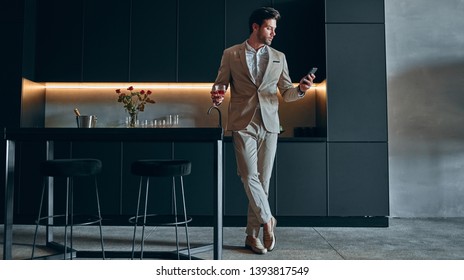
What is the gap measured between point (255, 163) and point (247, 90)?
21.9 inches

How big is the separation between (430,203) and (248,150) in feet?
9.82

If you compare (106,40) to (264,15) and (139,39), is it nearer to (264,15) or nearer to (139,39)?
(139,39)

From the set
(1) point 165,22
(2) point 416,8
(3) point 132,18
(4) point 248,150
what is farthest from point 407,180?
(3) point 132,18

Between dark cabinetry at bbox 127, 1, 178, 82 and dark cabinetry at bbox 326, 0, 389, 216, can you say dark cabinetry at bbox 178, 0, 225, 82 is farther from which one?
dark cabinetry at bbox 326, 0, 389, 216

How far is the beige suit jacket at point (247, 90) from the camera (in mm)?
3025

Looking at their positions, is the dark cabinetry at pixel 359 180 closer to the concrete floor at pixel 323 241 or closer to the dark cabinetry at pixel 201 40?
the concrete floor at pixel 323 241

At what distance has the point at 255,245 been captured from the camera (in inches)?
121

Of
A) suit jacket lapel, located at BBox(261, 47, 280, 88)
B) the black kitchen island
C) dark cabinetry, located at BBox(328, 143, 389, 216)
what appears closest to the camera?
the black kitchen island

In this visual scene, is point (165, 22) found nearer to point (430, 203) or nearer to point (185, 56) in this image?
point (185, 56)

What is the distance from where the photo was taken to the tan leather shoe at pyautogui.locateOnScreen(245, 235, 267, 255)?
3.03 metres

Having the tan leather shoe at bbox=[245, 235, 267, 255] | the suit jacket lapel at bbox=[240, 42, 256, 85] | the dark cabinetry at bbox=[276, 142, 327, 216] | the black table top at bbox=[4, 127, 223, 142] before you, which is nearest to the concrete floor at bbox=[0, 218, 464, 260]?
the tan leather shoe at bbox=[245, 235, 267, 255]

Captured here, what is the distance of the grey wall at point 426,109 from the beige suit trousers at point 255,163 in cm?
242

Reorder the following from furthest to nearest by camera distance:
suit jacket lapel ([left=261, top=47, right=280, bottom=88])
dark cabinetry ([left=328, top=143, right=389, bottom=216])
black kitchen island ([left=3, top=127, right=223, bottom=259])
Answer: dark cabinetry ([left=328, top=143, right=389, bottom=216]) < suit jacket lapel ([left=261, top=47, right=280, bottom=88]) < black kitchen island ([left=3, top=127, right=223, bottom=259])

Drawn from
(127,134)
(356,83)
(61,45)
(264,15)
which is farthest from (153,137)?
(61,45)
